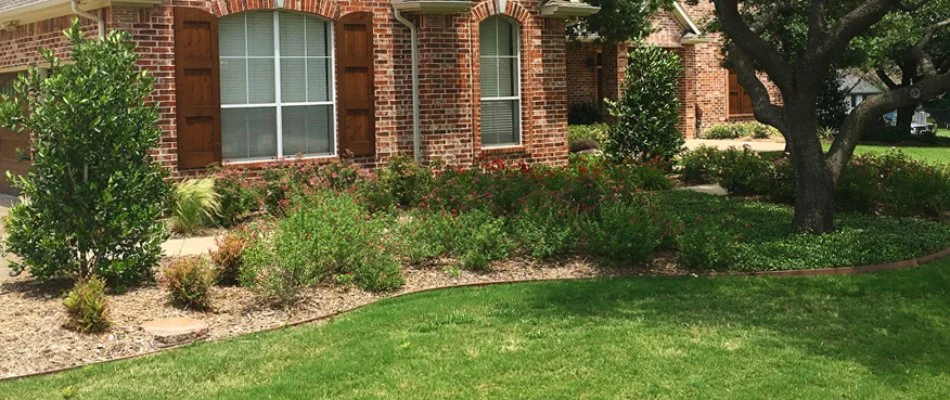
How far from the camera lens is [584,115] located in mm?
26766

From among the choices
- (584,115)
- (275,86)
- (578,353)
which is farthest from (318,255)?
(584,115)

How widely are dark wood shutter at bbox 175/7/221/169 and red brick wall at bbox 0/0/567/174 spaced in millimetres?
390

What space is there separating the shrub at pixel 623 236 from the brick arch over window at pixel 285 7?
19.5 ft

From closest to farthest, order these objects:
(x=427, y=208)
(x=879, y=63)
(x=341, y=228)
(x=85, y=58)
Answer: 1. (x=85, y=58)
2. (x=341, y=228)
3. (x=427, y=208)
4. (x=879, y=63)

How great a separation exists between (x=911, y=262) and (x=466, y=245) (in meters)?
4.51

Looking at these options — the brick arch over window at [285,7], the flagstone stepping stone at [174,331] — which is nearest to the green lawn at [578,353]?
the flagstone stepping stone at [174,331]

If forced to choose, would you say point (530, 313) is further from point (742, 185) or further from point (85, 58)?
point (742, 185)

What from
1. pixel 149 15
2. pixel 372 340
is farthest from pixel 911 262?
pixel 149 15

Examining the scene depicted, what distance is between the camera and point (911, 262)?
9.93 m

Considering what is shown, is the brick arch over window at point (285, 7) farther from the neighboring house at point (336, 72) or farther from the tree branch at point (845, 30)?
the tree branch at point (845, 30)

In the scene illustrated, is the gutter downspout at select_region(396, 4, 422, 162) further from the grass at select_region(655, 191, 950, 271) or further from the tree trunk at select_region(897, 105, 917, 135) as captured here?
the tree trunk at select_region(897, 105, 917, 135)

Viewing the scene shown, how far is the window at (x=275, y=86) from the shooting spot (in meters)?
13.7

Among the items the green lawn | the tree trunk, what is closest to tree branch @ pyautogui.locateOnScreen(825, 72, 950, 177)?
the green lawn

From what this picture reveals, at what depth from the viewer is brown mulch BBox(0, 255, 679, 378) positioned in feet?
23.1
